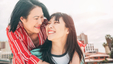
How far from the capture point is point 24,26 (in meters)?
1.49

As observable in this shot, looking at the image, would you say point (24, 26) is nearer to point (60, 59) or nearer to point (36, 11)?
point (36, 11)

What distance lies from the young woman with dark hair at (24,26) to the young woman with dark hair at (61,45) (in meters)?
0.12

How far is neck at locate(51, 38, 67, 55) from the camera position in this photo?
1.33 m

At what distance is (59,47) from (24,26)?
1.62 ft

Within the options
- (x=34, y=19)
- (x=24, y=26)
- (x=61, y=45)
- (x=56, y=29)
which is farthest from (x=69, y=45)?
(x=24, y=26)

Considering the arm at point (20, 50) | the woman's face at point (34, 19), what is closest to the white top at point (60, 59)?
the arm at point (20, 50)

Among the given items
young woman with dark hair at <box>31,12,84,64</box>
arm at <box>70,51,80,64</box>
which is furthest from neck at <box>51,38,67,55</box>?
arm at <box>70,51,80,64</box>

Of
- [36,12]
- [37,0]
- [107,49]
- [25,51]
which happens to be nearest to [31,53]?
[25,51]

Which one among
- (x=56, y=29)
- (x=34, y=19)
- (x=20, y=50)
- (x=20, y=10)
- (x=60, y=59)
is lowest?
(x=60, y=59)

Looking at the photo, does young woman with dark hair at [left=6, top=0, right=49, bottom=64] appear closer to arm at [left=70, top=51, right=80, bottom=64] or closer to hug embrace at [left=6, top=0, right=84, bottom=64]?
hug embrace at [left=6, top=0, right=84, bottom=64]

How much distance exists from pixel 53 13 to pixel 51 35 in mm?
245

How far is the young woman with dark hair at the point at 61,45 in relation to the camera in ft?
4.06

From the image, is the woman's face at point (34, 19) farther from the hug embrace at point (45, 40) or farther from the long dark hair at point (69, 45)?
the long dark hair at point (69, 45)

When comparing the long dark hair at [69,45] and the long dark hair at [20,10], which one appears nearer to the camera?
the long dark hair at [69,45]
